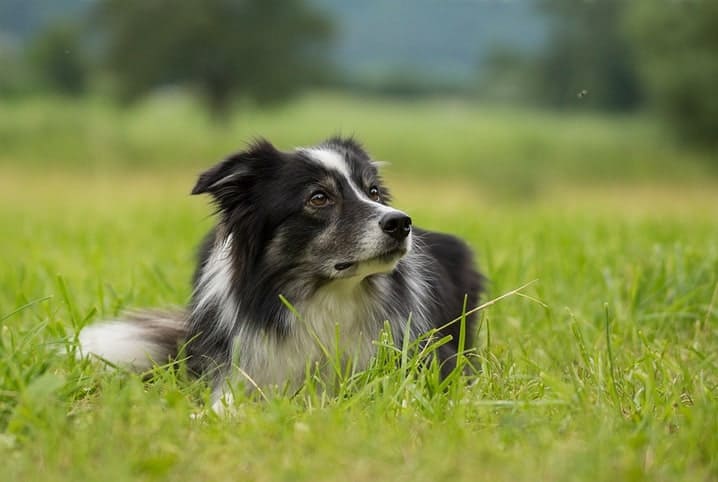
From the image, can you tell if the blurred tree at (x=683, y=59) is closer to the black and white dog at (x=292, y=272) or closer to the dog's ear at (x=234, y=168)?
the black and white dog at (x=292, y=272)

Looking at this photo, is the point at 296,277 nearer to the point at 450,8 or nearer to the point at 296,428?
the point at 296,428

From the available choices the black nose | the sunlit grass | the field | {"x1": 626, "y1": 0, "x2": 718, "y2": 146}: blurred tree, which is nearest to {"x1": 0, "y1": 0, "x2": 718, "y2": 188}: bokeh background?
{"x1": 626, "y1": 0, "x2": 718, "y2": 146}: blurred tree

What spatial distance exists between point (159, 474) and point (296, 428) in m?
0.45

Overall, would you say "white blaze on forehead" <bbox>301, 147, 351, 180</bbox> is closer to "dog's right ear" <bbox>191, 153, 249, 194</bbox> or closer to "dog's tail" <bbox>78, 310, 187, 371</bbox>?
"dog's right ear" <bbox>191, 153, 249, 194</bbox>

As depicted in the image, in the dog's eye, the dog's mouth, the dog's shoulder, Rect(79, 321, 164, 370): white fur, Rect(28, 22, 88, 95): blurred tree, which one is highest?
Rect(28, 22, 88, 95): blurred tree

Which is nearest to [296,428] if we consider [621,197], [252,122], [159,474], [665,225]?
[159,474]

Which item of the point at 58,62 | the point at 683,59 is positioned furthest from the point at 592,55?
the point at 58,62

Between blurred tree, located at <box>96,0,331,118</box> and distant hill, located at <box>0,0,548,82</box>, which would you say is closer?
blurred tree, located at <box>96,0,331,118</box>

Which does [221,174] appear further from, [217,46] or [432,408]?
[217,46]

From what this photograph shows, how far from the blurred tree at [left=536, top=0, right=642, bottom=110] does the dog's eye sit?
2253cm

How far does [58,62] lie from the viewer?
25.3 m

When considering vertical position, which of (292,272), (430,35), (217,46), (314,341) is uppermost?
(430,35)

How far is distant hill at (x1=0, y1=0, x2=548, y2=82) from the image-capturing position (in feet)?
106

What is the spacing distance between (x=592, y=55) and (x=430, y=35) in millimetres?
10894
